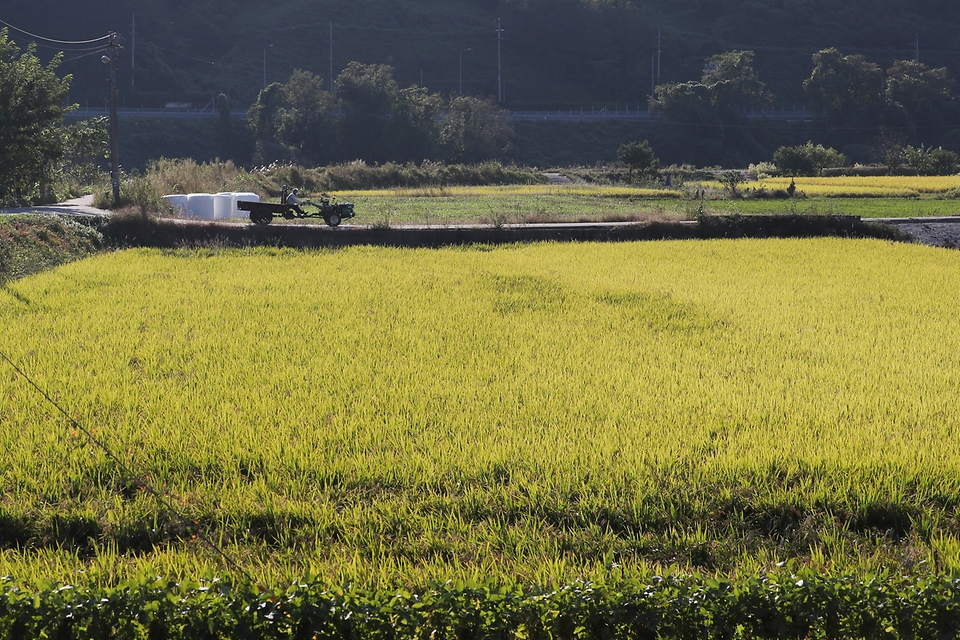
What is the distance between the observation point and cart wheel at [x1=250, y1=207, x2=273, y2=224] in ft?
64.2

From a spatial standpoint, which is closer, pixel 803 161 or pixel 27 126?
pixel 27 126

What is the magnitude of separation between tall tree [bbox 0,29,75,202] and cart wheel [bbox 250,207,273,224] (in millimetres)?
8379

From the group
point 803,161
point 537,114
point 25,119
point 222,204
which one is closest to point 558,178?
point 803,161

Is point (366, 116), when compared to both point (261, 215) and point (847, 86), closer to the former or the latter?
point (261, 215)

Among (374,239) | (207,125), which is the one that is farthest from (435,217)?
(207,125)

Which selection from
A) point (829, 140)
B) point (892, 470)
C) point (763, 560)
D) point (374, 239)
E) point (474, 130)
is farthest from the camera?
point (829, 140)

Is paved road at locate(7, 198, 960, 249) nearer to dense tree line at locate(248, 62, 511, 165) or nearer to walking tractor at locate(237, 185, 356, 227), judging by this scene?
walking tractor at locate(237, 185, 356, 227)

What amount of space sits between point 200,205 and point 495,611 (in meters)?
21.5

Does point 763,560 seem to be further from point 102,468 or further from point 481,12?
point 481,12

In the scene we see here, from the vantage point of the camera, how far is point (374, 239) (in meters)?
18.0

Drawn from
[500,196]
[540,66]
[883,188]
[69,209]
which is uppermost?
[540,66]

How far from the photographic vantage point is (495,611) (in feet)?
12.0

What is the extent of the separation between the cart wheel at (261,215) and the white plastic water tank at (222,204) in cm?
417

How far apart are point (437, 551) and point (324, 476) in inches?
46.8
